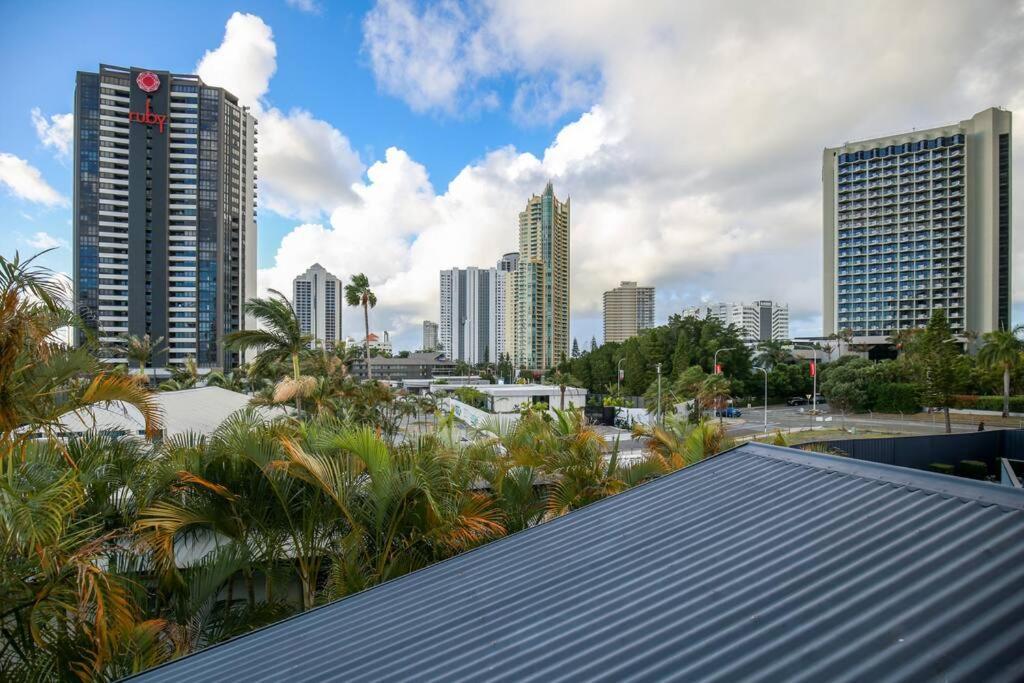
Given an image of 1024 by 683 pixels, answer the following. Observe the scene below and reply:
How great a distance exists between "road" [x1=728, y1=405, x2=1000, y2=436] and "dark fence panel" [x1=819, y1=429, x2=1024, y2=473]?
13.5 metres

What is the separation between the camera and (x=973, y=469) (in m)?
19.6

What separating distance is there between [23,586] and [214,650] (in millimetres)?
1461

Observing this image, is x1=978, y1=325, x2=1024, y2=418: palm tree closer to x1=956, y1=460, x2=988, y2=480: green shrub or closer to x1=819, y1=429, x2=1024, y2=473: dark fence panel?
x1=819, y1=429, x2=1024, y2=473: dark fence panel

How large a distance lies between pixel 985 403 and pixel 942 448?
1251 inches

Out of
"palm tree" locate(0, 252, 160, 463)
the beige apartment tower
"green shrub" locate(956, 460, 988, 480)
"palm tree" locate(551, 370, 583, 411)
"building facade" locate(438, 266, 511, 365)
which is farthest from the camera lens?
"building facade" locate(438, 266, 511, 365)

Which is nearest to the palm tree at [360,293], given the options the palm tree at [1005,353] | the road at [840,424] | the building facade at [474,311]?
the road at [840,424]

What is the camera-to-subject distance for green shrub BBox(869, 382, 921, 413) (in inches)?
1800

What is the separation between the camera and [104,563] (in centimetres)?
607

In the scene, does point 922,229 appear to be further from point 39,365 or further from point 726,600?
point 39,365

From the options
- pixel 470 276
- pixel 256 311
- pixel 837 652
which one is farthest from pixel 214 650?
pixel 470 276

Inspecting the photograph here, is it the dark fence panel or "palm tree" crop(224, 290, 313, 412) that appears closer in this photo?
"palm tree" crop(224, 290, 313, 412)

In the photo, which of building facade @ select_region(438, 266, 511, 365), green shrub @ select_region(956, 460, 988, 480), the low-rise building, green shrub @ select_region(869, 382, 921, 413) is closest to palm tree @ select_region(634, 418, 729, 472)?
green shrub @ select_region(956, 460, 988, 480)

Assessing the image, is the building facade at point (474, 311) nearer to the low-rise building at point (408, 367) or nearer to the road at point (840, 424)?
the low-rise building at point (408, 367)

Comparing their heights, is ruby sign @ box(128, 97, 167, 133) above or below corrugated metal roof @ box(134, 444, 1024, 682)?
above
